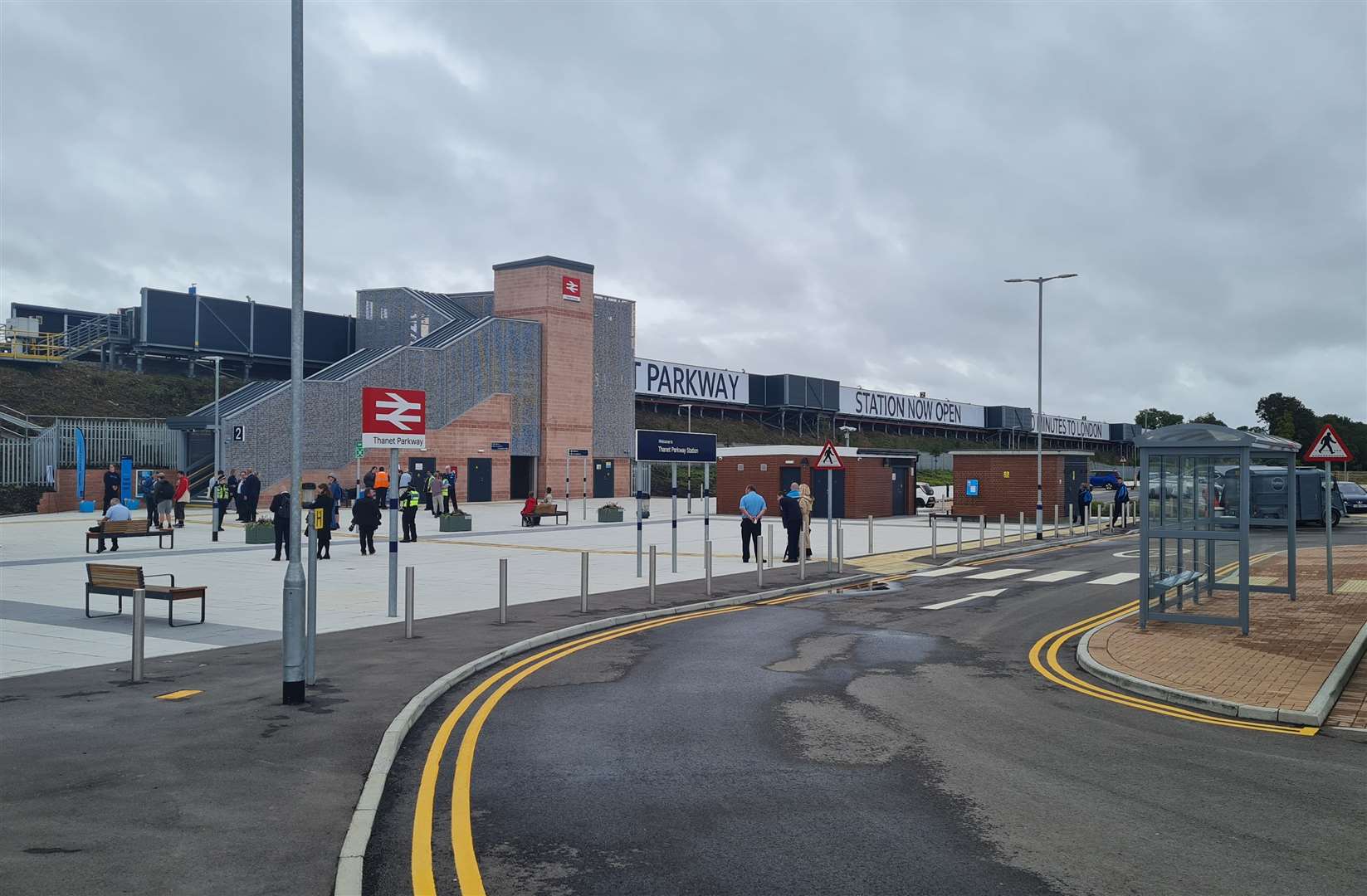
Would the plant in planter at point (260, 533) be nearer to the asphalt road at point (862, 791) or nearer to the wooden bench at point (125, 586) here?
the wooden bench at point (125, 586)

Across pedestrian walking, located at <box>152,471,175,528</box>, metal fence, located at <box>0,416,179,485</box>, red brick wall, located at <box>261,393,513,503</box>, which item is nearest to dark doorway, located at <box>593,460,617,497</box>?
red brick wall, located at <box>261,393,513,503</box>

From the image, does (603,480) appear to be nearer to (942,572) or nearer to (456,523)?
(456,523)

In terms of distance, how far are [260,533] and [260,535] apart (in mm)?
58

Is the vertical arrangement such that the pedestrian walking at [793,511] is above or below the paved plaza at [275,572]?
above

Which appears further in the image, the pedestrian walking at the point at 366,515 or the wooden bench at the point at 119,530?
the pedestrian walking at the point at 366,515

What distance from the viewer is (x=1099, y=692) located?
10.5 metres

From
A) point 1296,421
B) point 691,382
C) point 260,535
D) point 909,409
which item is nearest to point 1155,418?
point 1296,421

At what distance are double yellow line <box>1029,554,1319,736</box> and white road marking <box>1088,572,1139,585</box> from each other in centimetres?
577

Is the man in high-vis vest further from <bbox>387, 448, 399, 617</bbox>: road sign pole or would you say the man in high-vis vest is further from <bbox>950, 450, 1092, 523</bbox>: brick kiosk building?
<bbox>950, 450, 1092, 523</bbox>: brick kiosk building

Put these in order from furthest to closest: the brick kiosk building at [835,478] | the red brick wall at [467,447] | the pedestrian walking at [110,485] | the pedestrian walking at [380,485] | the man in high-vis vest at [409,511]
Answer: the red brick wall at [467,447] < the brick kiosk building at [835,478] < the pedestrian walking at [380,485] < the pedestrian walking at [110,485] < the man in high-vis vest at [409,511]

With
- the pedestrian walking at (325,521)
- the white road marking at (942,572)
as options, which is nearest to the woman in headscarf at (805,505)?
the white road marking at (942,572)

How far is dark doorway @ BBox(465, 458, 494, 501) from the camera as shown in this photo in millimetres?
56062

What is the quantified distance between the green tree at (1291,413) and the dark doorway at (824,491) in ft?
289

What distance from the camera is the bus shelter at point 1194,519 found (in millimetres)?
13633
